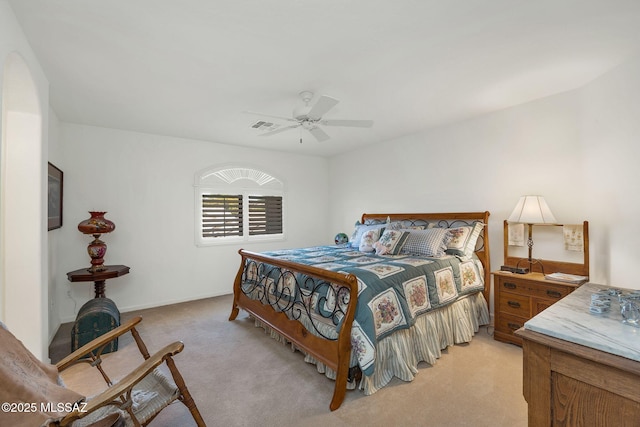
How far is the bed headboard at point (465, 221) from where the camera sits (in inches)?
138

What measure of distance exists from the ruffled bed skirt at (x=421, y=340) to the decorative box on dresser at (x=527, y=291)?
309 millimetres

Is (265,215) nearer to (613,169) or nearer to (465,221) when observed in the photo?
(465,221)

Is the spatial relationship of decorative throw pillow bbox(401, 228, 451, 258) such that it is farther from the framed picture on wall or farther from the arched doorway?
the framed picture on wall

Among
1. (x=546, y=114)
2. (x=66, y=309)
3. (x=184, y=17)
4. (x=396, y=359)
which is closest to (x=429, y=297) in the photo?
(x=396, y=359)

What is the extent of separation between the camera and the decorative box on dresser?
2738 millimetres

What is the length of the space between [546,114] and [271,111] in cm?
308

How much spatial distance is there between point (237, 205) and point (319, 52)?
3.48 meters

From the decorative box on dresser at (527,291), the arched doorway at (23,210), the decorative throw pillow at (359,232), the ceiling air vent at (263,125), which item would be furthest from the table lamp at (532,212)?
the arched doorway at (23,210)

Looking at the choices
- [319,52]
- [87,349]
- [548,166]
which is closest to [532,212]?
[548,166]

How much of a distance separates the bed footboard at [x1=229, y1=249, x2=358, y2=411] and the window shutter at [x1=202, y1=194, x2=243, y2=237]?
65.1 inches

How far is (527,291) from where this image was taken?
2.88m

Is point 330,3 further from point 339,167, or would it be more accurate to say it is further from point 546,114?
point 339,167

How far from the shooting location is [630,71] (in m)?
2.27

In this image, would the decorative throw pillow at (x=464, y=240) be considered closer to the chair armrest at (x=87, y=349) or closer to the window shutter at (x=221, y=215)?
the chair armrest at (x=87, y=349)
